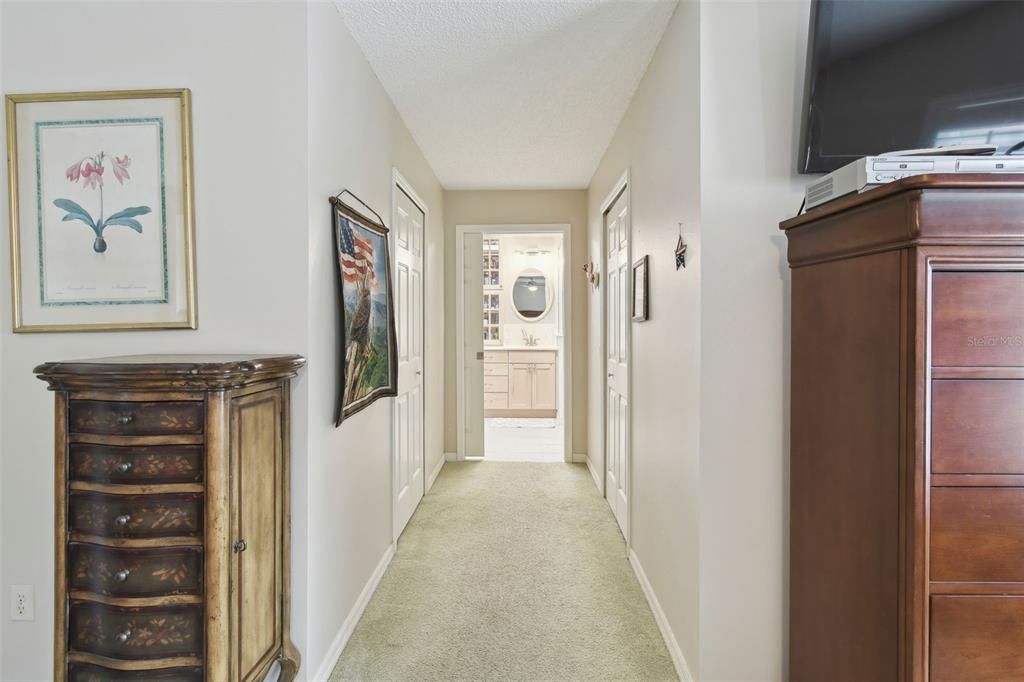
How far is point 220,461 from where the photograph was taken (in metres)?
1.42

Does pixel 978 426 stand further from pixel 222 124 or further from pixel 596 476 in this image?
pixel 596 476

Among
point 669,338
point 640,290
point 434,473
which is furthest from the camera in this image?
point 434,473

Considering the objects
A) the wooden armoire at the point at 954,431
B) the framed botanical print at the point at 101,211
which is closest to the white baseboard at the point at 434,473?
the framed botanical print at the point at 101,211

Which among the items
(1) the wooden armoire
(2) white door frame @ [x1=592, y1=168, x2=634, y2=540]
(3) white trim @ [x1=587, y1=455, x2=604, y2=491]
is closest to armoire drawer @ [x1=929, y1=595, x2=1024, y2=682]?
(1) the wooden armoire

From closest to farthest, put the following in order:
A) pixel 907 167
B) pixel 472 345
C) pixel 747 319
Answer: pixel 907 167, pixel 747 319, pixel 472 345

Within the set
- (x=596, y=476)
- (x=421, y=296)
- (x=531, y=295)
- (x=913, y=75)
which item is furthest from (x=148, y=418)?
(x=531, y=295)

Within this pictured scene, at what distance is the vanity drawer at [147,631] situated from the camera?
142 centimetres

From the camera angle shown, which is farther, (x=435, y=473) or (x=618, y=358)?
(x=435, y=473)

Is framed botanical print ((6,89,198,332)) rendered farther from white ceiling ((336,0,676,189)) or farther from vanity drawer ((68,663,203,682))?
vanity drawer ((68,663,203,682))

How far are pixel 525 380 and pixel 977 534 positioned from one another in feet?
21.4

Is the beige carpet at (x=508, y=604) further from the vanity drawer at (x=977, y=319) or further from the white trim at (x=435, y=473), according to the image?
the vanity drawer at (x=977, y=319)

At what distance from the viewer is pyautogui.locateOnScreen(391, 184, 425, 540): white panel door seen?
3260 mm

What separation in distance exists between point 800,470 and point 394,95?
8.77 ft

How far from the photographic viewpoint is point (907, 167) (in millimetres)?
1317
